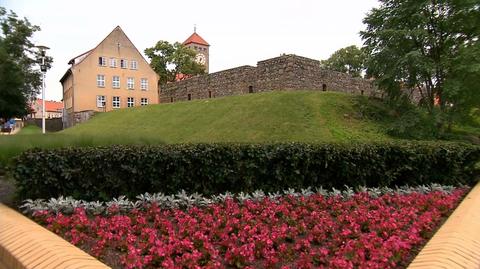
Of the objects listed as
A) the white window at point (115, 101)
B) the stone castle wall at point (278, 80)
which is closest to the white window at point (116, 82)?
the white window at point (115, 101)

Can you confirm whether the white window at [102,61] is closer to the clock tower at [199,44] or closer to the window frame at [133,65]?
the window frame at [133,65]

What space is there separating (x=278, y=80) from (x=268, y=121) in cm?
736

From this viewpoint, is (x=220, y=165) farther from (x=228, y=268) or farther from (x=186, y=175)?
(x=228, y=268)

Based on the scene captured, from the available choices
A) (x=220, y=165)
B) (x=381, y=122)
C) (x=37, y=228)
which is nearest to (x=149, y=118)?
(x=381, y=122)

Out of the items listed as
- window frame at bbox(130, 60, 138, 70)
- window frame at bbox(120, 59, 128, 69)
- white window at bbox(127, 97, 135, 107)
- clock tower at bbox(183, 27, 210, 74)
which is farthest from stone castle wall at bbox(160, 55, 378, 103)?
clock tower at bbox(183, 27, 210, 74)

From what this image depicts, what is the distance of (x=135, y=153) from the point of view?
6625 mm

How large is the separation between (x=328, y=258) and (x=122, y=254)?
2179mm

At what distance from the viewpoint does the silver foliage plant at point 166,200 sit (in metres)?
5.75

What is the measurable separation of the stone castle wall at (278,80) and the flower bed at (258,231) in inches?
680

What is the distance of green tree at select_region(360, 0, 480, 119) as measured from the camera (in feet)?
57.2

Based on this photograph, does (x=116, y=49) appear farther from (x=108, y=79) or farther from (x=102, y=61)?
(x=108, y=79)

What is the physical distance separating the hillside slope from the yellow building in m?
21.3

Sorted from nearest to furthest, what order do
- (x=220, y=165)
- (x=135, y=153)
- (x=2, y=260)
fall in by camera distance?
(x=2, y=260), (x=135, y=153), (x=220, y=165)

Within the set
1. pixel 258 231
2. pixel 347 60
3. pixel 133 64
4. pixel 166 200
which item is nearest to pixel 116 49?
pixel 133 64
